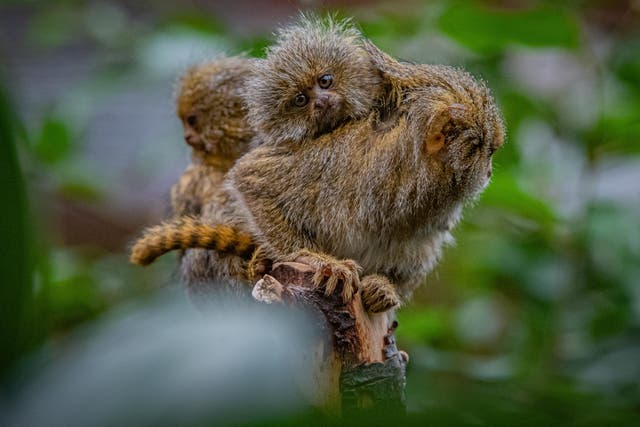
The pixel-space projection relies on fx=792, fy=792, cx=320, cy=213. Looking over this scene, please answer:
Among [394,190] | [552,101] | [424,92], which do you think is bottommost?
[394,190]

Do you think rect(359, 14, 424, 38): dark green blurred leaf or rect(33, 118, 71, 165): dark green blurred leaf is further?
rect(33, 118, 71, 165): dark green blurred leaf

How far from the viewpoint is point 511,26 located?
5.73 ft

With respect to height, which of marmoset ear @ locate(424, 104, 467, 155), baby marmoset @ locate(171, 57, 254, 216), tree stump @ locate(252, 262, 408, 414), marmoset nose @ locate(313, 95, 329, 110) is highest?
baby marmoset @ locate(171, 57, 254, 216)

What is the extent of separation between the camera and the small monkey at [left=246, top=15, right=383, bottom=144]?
121cm

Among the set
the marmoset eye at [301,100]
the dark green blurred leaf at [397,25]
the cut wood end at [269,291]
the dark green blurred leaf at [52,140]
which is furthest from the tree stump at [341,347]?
the dark green blurred leaf at [52,140]

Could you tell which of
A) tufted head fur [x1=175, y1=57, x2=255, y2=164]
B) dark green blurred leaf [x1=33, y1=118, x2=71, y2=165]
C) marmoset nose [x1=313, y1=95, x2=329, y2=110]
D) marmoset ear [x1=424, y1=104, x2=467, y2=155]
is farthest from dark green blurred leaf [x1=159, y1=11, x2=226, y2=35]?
marmoset ear [x1=424, y1=104, x2=467, y2=155]

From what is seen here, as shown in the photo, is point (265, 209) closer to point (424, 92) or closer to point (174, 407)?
point (424, 92)

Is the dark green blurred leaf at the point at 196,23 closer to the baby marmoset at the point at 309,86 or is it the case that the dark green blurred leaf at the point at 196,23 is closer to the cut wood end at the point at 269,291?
the baby marmoset at the point at 309,86

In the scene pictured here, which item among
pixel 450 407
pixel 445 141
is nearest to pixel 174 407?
pixel 450 407

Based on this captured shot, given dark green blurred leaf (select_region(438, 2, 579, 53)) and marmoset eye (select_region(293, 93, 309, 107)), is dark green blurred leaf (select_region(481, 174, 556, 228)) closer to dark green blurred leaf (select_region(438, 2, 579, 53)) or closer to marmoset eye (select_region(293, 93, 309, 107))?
dark green blurred leaf (select_region(438, 2, 579, 53))

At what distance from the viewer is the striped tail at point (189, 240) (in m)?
1.24

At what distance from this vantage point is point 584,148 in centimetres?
190

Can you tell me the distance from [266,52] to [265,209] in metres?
0.27

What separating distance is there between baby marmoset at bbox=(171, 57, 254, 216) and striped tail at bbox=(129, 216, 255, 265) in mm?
218
